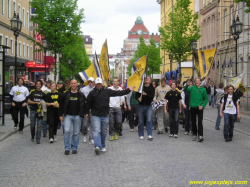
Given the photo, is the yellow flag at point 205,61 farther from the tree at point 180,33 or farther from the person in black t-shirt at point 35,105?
the tree at point 180,33

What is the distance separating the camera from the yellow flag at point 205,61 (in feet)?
67.5

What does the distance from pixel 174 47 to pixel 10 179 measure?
111 ft

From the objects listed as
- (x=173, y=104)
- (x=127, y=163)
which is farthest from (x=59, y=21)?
(x=127, y=163)

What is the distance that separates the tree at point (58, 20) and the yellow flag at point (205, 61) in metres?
21.8

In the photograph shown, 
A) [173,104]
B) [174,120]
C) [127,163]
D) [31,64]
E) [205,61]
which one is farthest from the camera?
[31,64]

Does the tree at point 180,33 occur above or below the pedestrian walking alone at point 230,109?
above

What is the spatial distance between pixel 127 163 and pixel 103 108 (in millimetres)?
1960

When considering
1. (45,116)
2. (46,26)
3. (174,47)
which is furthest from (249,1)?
(46,26)

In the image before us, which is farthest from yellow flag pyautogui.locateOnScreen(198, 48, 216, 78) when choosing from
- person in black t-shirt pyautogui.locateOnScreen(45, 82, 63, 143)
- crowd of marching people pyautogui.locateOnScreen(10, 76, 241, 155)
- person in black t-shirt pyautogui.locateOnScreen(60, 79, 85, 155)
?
person in black t-shirt pyautogui.locateOnScreen(60, 79, 85, 155)

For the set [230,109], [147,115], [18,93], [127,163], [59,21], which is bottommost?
[127,163]

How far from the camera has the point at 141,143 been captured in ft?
42.0

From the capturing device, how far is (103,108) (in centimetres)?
1102

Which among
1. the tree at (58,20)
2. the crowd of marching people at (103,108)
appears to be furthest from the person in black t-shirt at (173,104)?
the tree at (58,20)

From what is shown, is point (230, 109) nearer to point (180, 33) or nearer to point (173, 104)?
point (173, 104)
